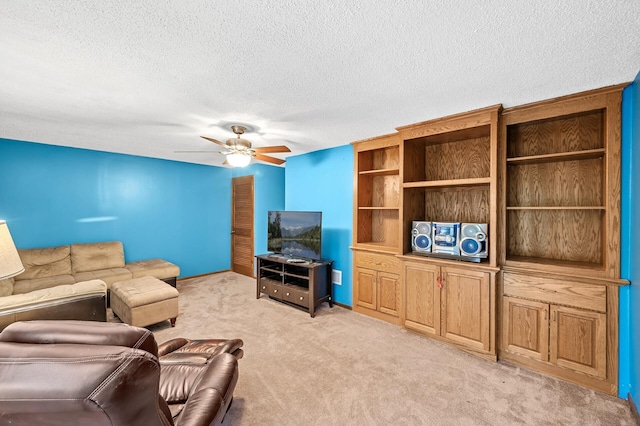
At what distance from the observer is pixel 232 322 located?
3338mm

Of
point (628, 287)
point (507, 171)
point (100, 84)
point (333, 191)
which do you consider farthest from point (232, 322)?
point (628, 287)

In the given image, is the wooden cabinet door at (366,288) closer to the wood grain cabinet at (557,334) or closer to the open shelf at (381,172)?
the open shelf at (381,172)

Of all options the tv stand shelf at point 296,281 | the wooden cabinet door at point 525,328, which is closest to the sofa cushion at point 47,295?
→ the tv stand shelf at point 296,281

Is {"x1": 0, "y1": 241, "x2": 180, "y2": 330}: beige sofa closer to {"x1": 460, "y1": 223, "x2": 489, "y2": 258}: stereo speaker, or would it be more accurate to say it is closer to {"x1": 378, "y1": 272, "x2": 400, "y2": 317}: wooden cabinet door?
{"x1": 378, "y1": 272, "x2": 400, "y2": 317}: wooden cabinet door

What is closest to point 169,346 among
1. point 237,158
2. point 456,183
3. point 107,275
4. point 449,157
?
point 237,158

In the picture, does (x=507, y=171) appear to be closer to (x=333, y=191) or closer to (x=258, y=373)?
(x=333, y=191)

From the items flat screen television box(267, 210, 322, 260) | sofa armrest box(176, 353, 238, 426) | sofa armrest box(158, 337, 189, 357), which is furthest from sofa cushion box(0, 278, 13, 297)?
sofa armrest box(176, 353, 238, 426)

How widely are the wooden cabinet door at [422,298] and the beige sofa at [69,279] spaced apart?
314 cm

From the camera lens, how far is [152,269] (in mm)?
4207

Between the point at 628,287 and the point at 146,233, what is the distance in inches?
243

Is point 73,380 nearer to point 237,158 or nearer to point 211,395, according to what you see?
point 211,395

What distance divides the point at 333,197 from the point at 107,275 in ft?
11.2

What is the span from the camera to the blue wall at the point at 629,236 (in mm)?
1909

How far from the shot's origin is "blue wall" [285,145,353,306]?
389 centimetres
